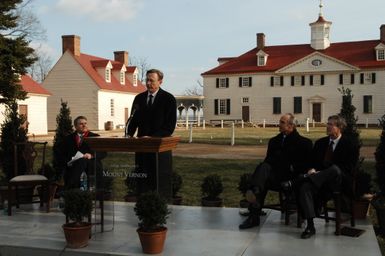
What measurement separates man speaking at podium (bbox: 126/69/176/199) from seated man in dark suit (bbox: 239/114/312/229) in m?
1.15

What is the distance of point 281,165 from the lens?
6.61 meters

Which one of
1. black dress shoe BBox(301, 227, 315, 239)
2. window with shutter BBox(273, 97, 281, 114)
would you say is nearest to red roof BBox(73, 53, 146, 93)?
window with shutter BBox(273, 97, 281, 114)

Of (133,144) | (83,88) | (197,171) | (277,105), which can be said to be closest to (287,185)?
(133,144)

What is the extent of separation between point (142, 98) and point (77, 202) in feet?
5.91

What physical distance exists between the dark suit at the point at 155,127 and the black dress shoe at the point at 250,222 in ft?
→ 3.47

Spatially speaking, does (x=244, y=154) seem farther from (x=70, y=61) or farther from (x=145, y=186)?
(x=70, y=61)

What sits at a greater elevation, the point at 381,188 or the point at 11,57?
the point at 11,57

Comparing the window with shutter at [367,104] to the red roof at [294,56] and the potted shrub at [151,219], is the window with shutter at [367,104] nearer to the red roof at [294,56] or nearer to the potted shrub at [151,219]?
the red roof at [294,56]

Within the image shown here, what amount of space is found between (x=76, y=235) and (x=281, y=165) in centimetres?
289

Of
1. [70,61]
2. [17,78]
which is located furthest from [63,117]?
[70,61]

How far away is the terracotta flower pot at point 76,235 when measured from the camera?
213 inches

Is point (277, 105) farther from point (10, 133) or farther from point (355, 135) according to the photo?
point (355, 135)

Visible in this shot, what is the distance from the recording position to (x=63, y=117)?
413 inches

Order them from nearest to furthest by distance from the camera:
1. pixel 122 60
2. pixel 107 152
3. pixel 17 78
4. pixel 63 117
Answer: pixel 107 152
pixel 63 117
pixel 17 78
pixel 122 60
